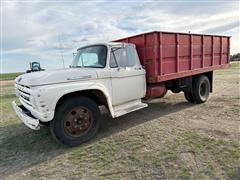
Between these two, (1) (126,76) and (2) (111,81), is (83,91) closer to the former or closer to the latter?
(2) (111,81)

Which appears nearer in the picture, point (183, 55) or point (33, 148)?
point (33, 148)

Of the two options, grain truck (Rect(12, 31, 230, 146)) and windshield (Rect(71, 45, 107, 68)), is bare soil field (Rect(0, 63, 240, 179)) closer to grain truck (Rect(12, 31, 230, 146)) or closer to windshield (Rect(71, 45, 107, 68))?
grain truck (Rect(12, 31, 230, 146))

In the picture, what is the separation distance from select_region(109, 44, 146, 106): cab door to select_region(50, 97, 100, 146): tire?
0.73 m

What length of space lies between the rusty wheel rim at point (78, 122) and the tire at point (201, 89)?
435cm

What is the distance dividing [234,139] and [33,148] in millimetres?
4139

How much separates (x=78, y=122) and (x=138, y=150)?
140cm

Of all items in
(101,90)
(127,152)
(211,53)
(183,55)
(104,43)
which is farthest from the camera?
(211,53)

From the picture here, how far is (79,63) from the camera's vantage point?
5.84 metres

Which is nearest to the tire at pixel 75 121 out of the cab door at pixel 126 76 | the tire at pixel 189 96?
the cab door at pixel 126 76

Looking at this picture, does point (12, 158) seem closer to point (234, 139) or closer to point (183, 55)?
point (234, 139)

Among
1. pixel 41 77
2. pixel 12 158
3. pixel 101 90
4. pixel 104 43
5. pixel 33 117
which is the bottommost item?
pixel 12 158

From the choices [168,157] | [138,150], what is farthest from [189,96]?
[168,157]

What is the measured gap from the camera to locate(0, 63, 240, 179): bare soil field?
3.44 m

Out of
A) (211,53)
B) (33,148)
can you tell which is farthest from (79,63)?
(211,53)
